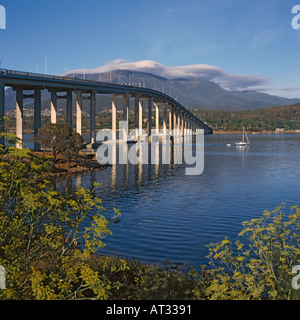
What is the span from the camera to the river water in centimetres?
2050

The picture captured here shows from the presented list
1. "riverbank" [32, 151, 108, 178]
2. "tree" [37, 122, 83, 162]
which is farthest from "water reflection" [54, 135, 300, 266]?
"tree" [37, 122, 83, 162]

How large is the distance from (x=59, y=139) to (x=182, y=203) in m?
29.7

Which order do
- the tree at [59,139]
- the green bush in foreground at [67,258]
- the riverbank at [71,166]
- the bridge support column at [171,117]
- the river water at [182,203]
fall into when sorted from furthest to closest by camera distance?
the bridge support column at [171,117]
the tree at [59,139]
the riverbank at [71,166]
the river water at [182,203]
the green bush in foreground at [67,258]

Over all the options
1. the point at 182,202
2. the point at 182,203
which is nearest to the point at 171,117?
the point at 182,202

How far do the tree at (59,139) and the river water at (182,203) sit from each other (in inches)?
273

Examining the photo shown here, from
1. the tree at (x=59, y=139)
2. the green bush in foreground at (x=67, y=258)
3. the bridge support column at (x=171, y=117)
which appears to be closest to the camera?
the green bush in foreground at (x=67, y=258)

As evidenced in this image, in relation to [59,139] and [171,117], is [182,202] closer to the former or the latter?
[59,139]

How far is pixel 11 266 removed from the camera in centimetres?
852

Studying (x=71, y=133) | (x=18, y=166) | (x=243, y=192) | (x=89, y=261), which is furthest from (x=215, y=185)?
(x=18, y=166)

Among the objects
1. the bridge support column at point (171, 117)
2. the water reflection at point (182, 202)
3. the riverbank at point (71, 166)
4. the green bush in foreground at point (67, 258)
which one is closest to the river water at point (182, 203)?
the water reflection at point (182, 202)

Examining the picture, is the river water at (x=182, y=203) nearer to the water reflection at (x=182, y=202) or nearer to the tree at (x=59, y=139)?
the water reflection at (x=182, y=202)

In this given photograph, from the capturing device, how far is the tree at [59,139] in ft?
183
